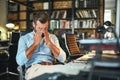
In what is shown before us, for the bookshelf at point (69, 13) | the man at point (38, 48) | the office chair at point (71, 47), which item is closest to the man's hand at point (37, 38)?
the man at point (38, 48)

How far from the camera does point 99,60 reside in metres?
1.41

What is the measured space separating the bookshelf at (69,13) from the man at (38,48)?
5154 millimetres

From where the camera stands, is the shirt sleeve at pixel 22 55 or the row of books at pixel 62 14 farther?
the row of books at pixel 62 14

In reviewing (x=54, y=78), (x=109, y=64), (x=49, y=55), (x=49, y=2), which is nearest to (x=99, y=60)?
(x=109, y=64)

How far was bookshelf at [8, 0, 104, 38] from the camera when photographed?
7.96 meters

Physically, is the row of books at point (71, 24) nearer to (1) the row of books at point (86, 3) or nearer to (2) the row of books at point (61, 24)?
(2) the row of books at point (61, 24)

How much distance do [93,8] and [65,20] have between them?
2.93 feet

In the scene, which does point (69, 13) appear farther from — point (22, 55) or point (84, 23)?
point (22, 55)

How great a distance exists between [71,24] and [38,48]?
5377 mm

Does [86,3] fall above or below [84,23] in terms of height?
above

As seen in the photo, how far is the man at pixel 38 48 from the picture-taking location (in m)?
2.62

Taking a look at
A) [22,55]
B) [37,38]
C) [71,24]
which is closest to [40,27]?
[37,38]

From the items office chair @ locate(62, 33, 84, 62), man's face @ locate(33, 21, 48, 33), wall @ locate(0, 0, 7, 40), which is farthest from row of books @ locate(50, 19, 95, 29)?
man's face @ locate(33, 21, 48, 33)

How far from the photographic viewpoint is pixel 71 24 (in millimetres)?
8133
